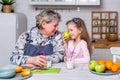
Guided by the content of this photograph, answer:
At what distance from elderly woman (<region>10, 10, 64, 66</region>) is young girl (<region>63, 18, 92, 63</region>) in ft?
0.50

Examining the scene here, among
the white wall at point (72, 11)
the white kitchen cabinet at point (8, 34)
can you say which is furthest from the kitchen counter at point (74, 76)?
the white wall at point (72, 11)

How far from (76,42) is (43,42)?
386 mm

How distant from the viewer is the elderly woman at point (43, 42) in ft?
7.30

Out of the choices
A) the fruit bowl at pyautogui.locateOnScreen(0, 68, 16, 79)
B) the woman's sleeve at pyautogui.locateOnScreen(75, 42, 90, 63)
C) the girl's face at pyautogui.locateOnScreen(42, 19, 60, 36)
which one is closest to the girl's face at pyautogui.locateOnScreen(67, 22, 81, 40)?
the woman's sleeve at pyautogui.locateOnScreen(75, 42, 90, 63)

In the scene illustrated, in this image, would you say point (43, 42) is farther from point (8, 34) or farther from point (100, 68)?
point (8, 34)

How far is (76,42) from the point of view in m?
2.50

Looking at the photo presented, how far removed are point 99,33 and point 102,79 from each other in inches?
88.2

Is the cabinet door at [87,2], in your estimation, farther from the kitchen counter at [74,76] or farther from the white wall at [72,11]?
the kitchen counter at [74,76]

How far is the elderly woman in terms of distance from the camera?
2.22 metres

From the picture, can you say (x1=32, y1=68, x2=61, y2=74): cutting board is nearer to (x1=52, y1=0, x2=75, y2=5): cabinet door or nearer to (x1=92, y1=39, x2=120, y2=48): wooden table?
(x1=92, y1=39, x2=120, y2=48): wooden table

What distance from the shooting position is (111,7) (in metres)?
3.79

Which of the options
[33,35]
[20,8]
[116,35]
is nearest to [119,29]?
[116,35]

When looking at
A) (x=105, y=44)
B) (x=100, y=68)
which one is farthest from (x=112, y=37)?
(x=100, y=68)

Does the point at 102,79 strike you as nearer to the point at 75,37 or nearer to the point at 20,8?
the point at 75,37
